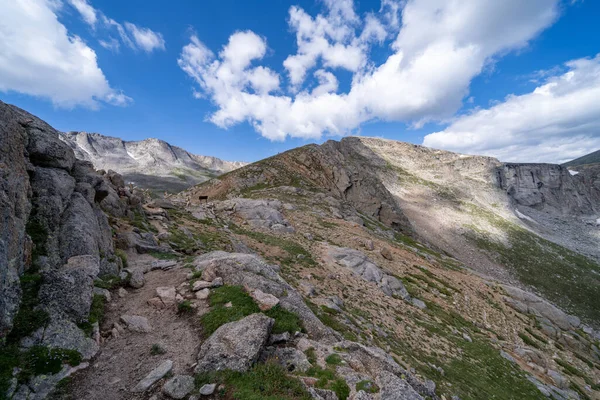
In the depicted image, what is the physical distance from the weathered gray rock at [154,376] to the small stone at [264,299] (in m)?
4.46

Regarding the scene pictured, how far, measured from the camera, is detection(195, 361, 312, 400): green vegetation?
7957mm

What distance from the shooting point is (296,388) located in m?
8.41

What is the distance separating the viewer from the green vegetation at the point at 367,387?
29.6ft

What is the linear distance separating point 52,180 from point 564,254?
485 feet

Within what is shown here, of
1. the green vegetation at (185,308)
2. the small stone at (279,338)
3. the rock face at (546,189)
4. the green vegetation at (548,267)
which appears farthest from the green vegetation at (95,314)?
the rock face at (546,189)

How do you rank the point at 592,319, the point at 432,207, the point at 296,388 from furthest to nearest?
the point at 432,207, the point at 592,319, the point at 296,388

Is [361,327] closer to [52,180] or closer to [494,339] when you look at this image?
[494,339]

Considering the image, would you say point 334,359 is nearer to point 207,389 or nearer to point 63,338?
point 207,389

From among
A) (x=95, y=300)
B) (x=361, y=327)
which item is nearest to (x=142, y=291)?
(x=95, y=300)

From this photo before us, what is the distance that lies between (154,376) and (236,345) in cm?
273

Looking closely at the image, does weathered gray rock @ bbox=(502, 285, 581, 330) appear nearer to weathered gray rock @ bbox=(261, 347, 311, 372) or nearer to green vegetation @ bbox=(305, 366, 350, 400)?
green vegetation @ bbox=(305, 366, 350, 400)

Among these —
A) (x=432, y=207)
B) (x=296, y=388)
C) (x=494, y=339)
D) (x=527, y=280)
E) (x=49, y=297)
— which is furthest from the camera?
(x=432, y=207)

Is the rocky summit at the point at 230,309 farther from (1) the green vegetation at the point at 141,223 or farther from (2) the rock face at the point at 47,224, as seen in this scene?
(1) the green vegetation at the point at 141,223

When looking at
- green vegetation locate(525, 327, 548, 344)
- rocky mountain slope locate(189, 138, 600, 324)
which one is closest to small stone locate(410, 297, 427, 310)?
green vegetation locate(525, 327, 548, 344)
